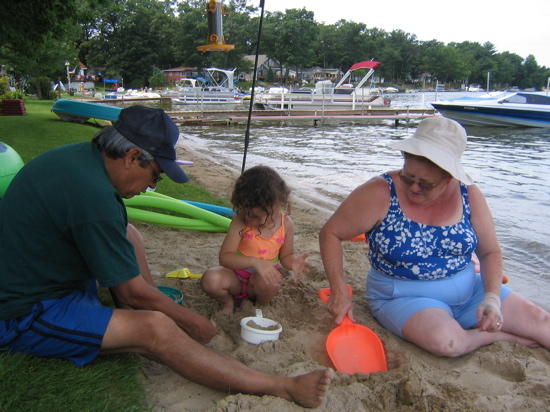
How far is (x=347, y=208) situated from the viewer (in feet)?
9.41

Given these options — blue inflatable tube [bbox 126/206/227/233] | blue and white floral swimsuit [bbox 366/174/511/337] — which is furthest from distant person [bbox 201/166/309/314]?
blue inflatable tube [bbox 126/206/227/233]

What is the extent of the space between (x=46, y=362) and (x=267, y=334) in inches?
46.3

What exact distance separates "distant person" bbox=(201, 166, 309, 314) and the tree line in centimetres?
3035

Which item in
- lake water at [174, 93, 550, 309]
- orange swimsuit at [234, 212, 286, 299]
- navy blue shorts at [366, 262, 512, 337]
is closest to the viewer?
navy blue shorts at [366, 262, 512, 337]

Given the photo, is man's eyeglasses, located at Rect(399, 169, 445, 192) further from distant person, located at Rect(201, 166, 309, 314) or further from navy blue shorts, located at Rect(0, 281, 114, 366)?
navy blue shorts, located at Rect(0, 281, 114, 366)

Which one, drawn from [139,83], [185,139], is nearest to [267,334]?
[185,139]

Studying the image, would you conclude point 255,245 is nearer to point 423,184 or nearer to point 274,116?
point 423,184

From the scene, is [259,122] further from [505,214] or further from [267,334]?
[267,334]

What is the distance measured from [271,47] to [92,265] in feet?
276

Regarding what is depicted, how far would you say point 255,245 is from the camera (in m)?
3.10

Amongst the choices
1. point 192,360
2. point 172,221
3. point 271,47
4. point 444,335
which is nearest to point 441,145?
point 444,335

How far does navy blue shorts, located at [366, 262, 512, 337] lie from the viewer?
2836mm

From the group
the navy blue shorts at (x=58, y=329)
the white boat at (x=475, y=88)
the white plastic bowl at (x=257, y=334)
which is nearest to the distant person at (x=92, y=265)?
the navy blue shorts at (x=58, y=329)

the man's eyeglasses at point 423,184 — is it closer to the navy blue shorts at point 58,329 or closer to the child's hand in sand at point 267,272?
the child's hand in sand at point 267,272
